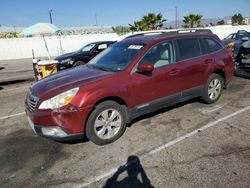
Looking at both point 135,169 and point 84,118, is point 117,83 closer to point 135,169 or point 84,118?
point 84,118

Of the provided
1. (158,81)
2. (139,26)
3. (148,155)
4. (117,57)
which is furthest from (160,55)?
(139,26)

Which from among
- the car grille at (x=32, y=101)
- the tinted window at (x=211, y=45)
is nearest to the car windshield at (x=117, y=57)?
the car grille at (x=32, y=101)

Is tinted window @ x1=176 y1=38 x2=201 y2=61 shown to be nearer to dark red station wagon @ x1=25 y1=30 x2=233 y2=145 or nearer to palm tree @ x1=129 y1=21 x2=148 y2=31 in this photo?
dark red station wagon @ x1=25 y1=30 x2=233 y2=145

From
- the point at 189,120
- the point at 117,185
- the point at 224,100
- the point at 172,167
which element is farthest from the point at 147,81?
the point at 224,100

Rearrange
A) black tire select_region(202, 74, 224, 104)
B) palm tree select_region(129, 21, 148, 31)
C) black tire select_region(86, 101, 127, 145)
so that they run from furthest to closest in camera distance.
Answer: palm tree select_region(129, 21, 148, 31), black tire select_region(202, 74, 224, 104), black tire select_region(86, 101, 127, 145)

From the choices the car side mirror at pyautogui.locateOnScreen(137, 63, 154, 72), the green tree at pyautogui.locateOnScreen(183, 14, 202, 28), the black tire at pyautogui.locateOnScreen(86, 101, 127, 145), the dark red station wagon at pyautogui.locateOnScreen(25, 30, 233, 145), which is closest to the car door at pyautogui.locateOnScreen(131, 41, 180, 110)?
the dark red station wagon at pyautogui.locateOnScreen(25, 30, 233, 145)

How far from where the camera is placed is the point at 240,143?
402 cm

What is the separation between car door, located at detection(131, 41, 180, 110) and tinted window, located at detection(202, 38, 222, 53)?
1.19m

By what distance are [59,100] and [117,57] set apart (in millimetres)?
1656

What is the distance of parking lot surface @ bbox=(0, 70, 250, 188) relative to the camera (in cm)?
325

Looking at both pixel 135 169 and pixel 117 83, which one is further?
pixel 117 83

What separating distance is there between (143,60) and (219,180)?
238cm

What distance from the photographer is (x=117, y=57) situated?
16.5 feet

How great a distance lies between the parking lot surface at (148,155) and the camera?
10.7ft
